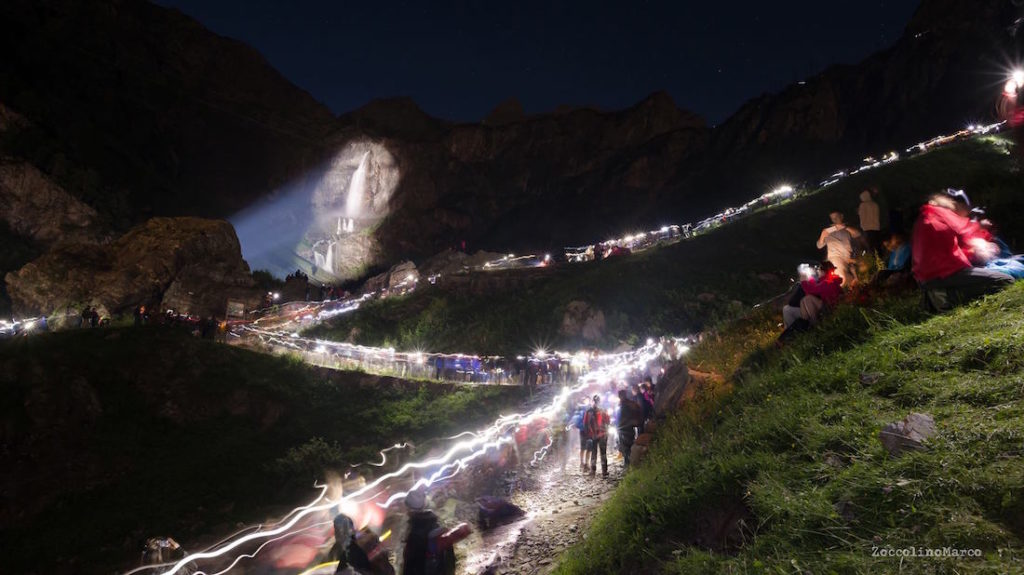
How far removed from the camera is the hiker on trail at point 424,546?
643cm

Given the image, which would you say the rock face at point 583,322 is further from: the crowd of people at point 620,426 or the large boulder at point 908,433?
the large boulder at point 908,433

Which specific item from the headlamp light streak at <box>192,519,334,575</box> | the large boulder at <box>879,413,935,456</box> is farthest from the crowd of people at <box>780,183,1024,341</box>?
the headlamp light streak at <box>192,519,334,575</box>

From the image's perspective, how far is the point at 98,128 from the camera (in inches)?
2089

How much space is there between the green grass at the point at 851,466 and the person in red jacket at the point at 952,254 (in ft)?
1.31

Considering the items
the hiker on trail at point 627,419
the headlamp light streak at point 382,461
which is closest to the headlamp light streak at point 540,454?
the hiker on trail at point 627,419

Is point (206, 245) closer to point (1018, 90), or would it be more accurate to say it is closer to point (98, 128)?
point (98, 128)

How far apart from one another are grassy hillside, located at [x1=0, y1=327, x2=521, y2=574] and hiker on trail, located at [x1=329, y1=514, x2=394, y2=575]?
887 cm

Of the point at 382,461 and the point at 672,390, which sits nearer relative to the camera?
the point at 672,390

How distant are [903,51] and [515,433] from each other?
3111 inches

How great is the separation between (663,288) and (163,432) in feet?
89.8

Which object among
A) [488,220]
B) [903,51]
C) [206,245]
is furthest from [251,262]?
[903,51]

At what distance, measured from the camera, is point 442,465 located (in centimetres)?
1341

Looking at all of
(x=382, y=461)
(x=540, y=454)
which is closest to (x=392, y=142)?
(x=382, y=461)

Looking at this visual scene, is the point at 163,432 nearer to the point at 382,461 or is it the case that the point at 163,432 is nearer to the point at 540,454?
the point at 382,461
